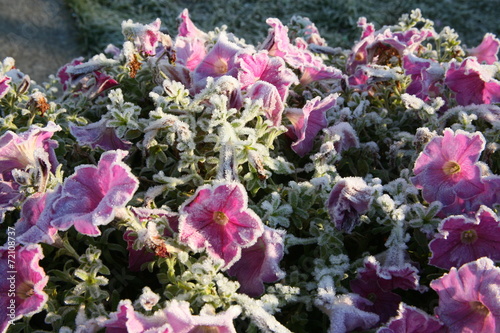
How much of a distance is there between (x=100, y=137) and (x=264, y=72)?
45 centimetres

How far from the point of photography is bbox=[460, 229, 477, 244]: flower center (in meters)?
1.16

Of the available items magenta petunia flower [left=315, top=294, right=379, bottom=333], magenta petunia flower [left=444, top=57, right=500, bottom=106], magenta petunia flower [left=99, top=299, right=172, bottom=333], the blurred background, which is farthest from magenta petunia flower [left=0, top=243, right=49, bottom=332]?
the blurred background

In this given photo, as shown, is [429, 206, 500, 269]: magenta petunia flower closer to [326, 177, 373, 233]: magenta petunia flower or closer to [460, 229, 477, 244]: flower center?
[460, 229, 477, 244]: flower center

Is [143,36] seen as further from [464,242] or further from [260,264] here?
[464,242]

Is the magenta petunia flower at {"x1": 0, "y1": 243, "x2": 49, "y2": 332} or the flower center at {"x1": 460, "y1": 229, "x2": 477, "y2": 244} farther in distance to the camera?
the flower center at {"x1": 460, "y1": 229, "x2": 477, "y2": 244}

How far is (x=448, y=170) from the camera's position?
122 centimetres

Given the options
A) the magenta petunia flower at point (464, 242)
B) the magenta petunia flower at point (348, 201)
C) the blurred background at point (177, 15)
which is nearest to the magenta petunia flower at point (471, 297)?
the magenta petunia flower at point (464, 242)

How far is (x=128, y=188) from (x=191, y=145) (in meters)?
0.23

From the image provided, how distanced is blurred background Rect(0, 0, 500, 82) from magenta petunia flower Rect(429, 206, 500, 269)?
398 cm

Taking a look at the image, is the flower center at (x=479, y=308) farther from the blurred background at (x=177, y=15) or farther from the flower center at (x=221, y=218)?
the blurred background at (x=177, y=15)

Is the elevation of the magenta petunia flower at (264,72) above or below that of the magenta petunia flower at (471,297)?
above

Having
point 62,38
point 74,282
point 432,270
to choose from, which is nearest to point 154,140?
point 74,282

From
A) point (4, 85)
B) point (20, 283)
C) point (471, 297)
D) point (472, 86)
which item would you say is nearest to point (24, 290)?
point (20, 283)

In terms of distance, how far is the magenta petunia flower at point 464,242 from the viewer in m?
1.11
